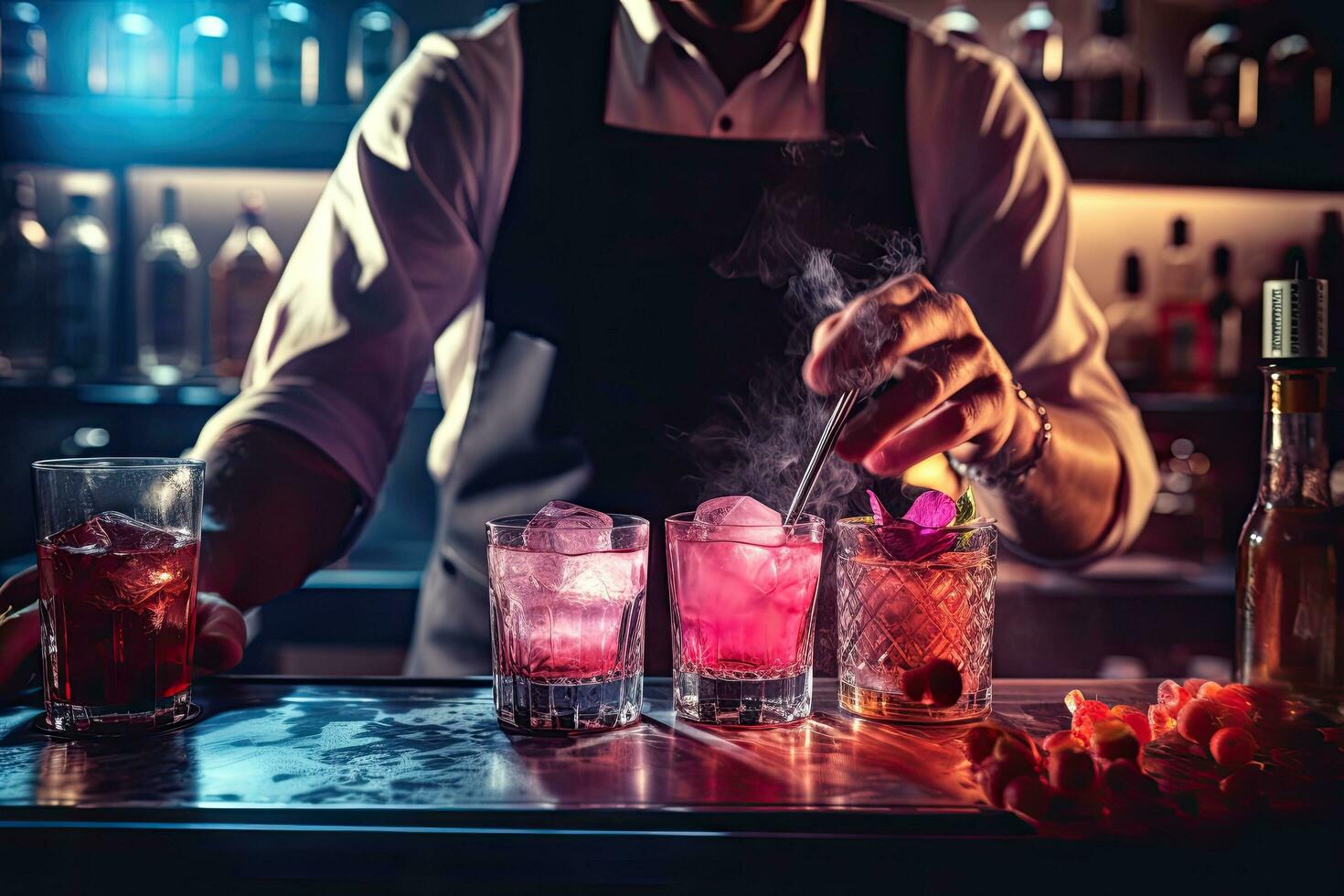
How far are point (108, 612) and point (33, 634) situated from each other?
0.15 meters

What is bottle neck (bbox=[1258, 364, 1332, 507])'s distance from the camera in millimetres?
989

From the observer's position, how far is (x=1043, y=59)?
2494 millimetres

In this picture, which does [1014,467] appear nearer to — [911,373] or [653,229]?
[911,373]

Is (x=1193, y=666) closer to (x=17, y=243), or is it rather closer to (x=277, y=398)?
(x=277, y=398)

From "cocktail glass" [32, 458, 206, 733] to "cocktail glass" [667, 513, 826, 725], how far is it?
42 centimetres

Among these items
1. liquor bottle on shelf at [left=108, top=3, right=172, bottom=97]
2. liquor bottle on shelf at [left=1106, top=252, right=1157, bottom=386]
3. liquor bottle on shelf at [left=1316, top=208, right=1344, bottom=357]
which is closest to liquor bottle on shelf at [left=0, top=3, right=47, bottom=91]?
liquor bottle on shelf at [left=108, top=3, right=172, bottom=97]

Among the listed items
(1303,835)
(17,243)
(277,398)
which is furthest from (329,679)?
(17,243)

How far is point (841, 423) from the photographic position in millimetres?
1026

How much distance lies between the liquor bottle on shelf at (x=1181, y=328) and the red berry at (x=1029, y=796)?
1935 mm

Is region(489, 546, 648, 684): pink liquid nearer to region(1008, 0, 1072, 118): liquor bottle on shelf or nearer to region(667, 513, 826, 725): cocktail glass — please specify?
region(667, 513, 826, 725): cocktail glass

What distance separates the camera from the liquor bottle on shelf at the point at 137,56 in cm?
240

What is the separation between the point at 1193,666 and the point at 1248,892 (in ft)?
6.43

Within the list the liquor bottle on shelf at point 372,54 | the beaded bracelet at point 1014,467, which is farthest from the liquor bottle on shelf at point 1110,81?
the liquor bottle on shelf at point 372,54

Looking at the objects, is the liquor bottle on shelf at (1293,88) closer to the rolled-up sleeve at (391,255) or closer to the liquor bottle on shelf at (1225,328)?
the liquor bottle on shelf at (1225,328)
